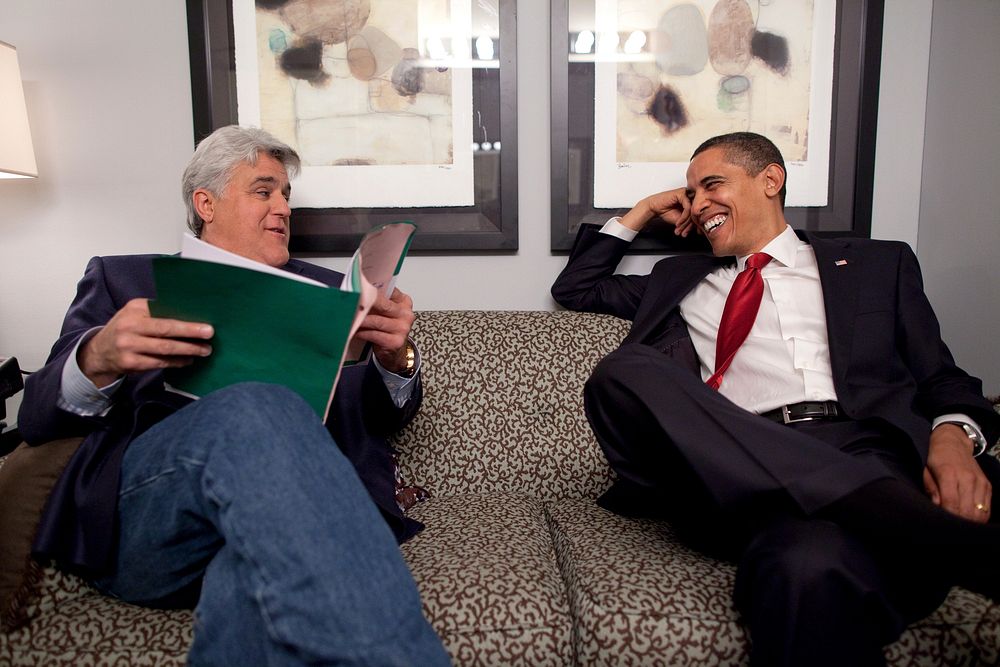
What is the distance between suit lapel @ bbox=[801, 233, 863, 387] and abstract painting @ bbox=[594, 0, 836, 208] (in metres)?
0.45

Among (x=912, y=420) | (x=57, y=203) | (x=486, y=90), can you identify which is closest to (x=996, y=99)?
(x=912, y=420)

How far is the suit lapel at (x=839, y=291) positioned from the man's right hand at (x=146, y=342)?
130 centimetres

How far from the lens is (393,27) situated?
6.03ft

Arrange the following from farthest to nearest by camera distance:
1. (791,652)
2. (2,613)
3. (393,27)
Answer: (393,27) < (2,613) < (791,652)

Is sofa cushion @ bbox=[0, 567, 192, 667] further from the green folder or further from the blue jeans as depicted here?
the green folder

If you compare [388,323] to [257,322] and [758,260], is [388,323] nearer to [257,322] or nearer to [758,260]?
[257,322]

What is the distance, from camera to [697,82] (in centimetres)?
186

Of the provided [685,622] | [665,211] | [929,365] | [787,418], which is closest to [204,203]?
[665,211]

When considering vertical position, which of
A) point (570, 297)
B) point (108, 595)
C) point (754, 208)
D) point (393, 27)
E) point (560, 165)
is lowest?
point (108, 595)

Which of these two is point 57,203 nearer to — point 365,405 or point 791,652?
point 365,405

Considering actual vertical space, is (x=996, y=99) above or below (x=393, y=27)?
below

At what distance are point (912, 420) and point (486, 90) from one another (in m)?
1.39

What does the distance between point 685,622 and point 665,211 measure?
118cm

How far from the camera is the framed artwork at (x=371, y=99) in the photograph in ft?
6.02
